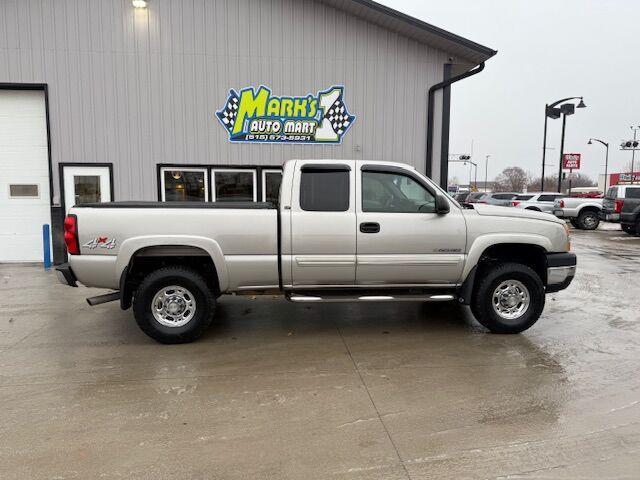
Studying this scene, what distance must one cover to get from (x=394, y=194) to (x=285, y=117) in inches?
229

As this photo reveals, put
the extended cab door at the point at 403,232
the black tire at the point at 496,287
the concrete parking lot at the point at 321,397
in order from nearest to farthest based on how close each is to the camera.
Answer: the concrete parking lot at the point at 321,397, the extended cab door at the point at 403,232, the black tire at the point at 496,287

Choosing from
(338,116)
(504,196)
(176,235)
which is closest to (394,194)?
(176,235)

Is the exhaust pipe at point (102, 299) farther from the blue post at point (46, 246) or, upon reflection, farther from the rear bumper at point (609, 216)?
the rear bumper at point (609, 216)

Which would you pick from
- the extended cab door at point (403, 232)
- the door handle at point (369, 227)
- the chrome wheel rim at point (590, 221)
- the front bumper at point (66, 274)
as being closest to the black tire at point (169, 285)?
the front bumper at point (66, 274)

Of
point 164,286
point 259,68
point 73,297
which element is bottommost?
point 73,297

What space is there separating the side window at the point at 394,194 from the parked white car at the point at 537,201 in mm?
17872

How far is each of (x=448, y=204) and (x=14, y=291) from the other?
7.20m

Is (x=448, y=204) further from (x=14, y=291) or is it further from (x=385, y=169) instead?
(x=14, y=291)

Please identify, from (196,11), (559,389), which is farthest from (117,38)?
(559,389)

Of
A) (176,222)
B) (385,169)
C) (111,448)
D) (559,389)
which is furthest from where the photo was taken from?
(385,169)

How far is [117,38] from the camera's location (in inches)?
411

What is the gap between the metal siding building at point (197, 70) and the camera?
10.3 meters

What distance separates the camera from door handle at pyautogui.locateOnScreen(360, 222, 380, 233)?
5.53m

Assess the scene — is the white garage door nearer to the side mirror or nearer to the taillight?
the taillight
